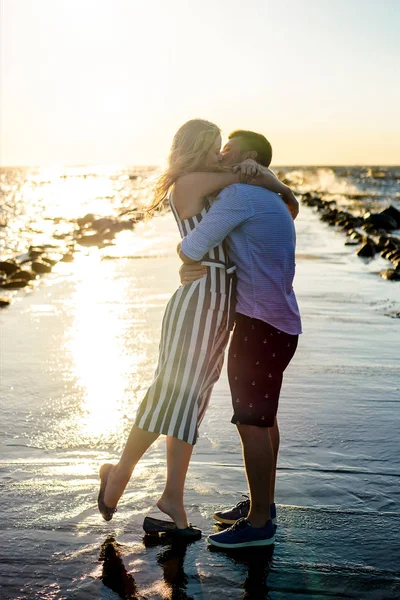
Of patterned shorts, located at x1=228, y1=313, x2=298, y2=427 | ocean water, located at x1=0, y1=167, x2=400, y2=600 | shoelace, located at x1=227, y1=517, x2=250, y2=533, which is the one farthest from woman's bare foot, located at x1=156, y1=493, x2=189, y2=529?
patterned shorts, located at x1=228, y1=313, x2=298, y2=427

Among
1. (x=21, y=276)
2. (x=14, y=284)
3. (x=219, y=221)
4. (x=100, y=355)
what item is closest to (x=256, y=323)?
(x=219, y=221)

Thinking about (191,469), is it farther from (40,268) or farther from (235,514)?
(40,268)

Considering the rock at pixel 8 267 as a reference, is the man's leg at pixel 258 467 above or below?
above

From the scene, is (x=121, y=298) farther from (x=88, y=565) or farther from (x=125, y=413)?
(x=88, y=565)

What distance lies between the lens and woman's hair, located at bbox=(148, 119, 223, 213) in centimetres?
358

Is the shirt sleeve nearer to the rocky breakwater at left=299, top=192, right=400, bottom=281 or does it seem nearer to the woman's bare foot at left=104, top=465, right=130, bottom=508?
the woman's bare foot at left=104, top=465, right=130, bottom=508

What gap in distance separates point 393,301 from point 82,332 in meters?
3.99

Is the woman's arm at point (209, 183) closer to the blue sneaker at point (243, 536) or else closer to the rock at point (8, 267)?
the blue sneaker at point (243, 536)

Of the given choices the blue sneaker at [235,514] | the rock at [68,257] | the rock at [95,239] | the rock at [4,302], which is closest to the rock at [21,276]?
the rock at [4,302]

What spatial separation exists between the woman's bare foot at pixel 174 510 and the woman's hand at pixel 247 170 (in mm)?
1415

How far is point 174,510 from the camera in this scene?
A: 12.1 feet

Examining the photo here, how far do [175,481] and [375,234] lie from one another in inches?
784

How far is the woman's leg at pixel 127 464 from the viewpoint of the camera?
146 inches

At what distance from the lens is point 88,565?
10.8ft
